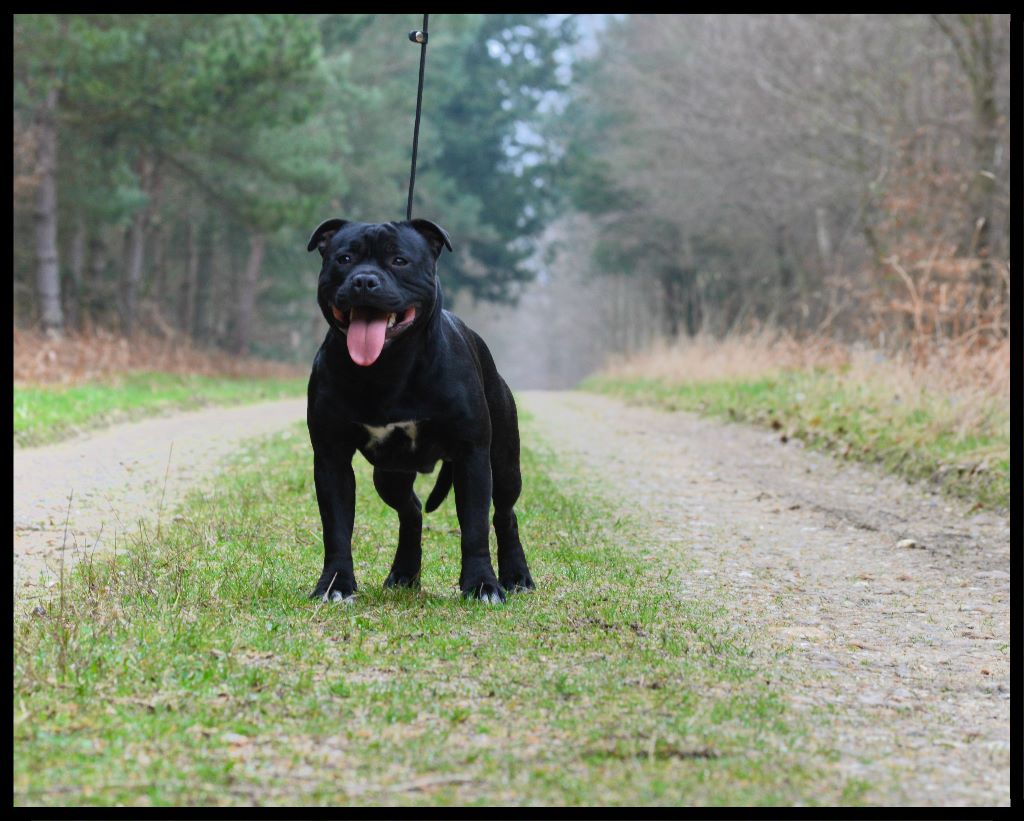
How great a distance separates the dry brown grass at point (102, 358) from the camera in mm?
16250

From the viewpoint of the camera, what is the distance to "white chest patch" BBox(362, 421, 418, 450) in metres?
4.46

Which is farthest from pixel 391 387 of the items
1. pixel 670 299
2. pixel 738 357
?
pixel 670 299

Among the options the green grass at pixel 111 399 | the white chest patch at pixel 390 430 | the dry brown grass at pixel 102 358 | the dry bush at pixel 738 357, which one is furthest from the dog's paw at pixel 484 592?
the dry brown grass at pixel 102 358

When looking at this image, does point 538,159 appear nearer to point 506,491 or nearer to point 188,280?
point 188,280

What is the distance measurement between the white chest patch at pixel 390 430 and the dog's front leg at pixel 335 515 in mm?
137

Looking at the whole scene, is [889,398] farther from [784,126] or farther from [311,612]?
[784,126]

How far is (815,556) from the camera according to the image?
21.4ft

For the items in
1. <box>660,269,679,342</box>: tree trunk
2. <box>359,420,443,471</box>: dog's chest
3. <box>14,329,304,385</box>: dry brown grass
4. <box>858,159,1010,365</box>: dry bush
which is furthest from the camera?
<box>660,269,679,342</box>: tree trunk

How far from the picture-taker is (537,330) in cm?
9112

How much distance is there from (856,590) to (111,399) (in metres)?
10.9

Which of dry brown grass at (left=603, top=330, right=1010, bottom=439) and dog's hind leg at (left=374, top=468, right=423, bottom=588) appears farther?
dry brown grass at (left=603, top=330, right=1010, bottom=439)

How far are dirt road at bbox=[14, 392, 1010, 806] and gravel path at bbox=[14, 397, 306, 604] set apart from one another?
2cm

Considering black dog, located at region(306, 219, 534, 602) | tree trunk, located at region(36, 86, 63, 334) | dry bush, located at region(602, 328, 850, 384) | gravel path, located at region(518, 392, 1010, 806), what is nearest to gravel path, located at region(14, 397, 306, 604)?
black dog, located at region(306, 219, 534, 602)

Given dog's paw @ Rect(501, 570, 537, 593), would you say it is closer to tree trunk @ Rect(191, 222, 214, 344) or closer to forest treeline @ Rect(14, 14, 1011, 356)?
forest treeline @ Rect(14, 14, 1011, 356)
